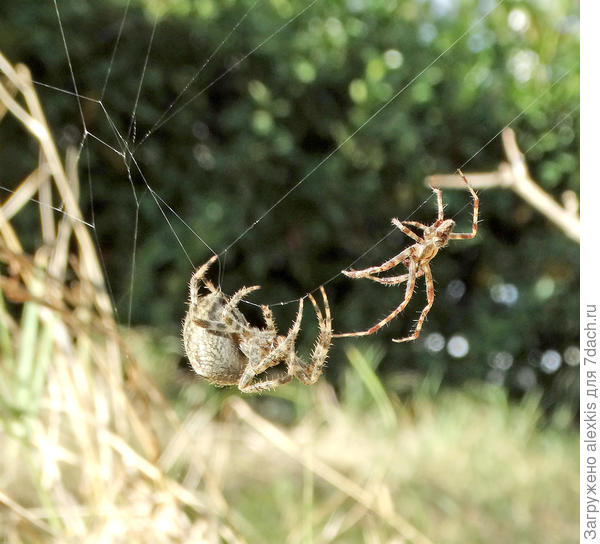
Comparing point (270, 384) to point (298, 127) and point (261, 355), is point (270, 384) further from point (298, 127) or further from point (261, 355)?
point (298, 127)

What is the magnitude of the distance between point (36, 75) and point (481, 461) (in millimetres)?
3313

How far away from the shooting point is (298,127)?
14.4 feet

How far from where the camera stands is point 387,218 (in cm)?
458

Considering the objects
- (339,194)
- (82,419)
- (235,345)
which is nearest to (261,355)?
(235,345)

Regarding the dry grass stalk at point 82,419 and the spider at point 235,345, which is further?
the dry grass stalk at point 82,419

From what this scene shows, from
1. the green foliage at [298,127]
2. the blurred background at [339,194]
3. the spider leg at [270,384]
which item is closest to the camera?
the spider leg at [270,384]

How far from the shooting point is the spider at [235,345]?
126 centimetres

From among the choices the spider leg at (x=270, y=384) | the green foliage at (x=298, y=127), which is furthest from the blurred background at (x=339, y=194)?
the spider leg at (x=270, y=384)

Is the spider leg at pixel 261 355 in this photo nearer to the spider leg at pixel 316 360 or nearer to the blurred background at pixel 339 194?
the spider leg at pixel 316 360

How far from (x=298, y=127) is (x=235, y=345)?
10.5 feet

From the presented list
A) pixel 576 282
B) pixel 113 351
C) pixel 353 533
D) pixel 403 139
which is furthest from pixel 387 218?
pixel 113 351

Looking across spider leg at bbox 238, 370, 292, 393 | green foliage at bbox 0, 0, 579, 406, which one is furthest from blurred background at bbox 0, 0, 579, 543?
spider leg at bbox 238, 370, 292, 393

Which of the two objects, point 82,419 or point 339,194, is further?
point 339,194

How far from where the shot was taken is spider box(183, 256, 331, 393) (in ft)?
4.13
